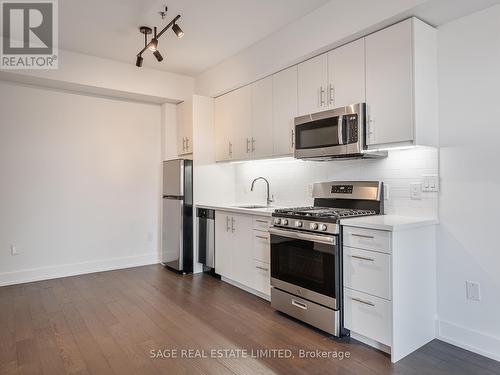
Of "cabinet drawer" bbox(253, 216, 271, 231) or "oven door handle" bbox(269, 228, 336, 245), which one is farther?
"cabinet drawer" bbox(253, 216, 271, 231)

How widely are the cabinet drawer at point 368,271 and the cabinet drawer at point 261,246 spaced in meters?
0.94

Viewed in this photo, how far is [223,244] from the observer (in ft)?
12.8

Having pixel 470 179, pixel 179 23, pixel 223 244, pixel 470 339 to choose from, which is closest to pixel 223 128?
pixel 179 23

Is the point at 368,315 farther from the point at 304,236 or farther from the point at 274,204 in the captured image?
the point at 274,204

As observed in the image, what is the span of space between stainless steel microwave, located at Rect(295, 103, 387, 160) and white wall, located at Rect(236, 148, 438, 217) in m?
0.19

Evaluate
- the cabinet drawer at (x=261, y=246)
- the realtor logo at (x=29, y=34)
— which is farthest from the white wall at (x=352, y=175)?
the realtor logo at (x=29, y=34)

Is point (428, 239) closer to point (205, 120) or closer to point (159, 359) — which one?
point (159, 359)

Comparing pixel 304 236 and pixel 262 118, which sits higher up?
pixel 262 118

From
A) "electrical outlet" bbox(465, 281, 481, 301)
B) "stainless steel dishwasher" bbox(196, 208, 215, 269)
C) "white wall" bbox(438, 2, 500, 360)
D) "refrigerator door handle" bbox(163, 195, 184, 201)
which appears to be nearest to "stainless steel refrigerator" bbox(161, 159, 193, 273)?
"refrigerator door handle" bbox(163, 195, 184, 201)

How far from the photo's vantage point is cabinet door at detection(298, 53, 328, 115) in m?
2.97

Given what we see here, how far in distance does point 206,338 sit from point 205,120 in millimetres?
2902

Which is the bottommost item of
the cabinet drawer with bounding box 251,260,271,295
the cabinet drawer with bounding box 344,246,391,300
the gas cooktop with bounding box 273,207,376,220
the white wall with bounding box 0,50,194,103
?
the cabinet drawer with bounding box 251,260,271,295

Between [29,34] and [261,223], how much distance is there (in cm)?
315

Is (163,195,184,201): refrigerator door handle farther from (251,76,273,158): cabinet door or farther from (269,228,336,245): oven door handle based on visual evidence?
A: (269,228,336,245): oven door handle
